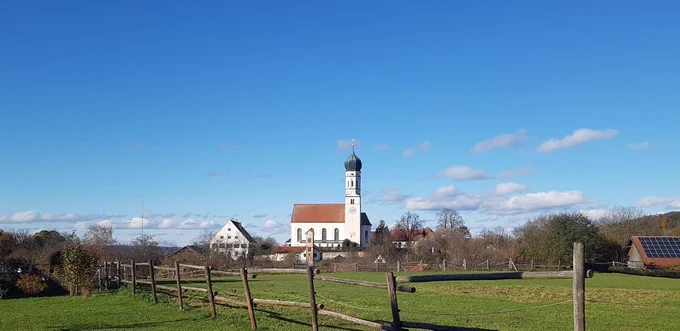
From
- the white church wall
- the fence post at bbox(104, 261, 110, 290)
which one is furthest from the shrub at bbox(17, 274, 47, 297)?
the white church wall

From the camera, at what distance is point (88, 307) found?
20109 millimetres

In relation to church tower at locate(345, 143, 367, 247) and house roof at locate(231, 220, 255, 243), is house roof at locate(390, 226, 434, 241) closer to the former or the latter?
church tower at locate(345, 143, 367, 247)

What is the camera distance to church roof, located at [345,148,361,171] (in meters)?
125

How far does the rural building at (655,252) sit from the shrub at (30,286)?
50.1 m

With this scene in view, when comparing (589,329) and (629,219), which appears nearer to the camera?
(589,329)

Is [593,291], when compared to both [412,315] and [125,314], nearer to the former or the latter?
[412,315]

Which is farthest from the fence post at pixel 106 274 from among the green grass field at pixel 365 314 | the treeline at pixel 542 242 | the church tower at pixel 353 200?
the church tower at pixel 353 200

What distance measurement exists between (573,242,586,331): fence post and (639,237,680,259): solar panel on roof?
58.4 m

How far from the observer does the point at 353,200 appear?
12175 centimetres

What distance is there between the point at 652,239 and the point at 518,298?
43616 mm

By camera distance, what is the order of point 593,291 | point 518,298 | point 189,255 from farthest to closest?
point 189,255
point 593,291
point 518,298

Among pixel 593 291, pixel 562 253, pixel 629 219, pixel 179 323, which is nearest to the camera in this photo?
pixel 179 323

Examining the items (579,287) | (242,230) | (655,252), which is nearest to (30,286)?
(579,287)

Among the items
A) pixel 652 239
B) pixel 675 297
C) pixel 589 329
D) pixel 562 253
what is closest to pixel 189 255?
pixel 562 253
